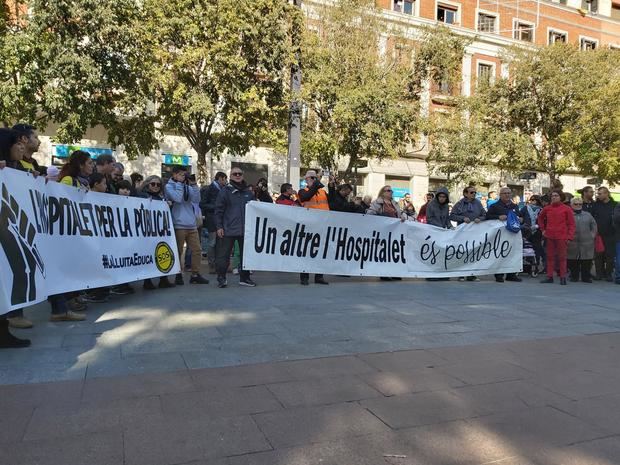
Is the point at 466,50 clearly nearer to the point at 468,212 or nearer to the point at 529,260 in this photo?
the point at 529,260

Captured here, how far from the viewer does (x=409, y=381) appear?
13.0ft

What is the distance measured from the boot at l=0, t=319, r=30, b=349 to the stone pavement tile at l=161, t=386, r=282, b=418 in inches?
73.8

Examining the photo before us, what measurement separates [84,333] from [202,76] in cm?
1172

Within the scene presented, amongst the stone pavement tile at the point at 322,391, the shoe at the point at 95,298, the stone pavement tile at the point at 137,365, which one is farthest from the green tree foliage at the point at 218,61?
the stone pavement tile at the point at 322,391

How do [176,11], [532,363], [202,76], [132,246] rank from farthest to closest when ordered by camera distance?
[202,76]
[176,11]
[132,246]
[532,363]

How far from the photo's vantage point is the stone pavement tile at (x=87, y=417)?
2975mm

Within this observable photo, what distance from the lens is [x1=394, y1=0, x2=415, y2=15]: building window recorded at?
30.8 meters

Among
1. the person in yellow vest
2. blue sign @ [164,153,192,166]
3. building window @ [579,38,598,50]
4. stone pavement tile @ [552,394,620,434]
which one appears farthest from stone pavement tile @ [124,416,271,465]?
building window @ [579,38,598,50]

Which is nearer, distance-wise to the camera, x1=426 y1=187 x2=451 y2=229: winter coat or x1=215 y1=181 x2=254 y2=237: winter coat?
x1=215 y1=181 x2=254 y2=237: winter coat

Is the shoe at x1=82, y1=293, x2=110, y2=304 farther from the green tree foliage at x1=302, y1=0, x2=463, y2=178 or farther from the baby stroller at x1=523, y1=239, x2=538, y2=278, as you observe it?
the green tree foliage at x1=302, y1=0, x2=463, y2=178

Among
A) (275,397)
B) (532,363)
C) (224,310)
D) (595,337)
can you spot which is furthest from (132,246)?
(595,337)

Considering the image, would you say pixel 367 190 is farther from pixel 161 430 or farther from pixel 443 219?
pixel 161 430

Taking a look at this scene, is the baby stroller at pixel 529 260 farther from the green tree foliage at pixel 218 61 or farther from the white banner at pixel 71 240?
the green tree foliage at pixel 218 61

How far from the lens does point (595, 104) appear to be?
78.5 feet
